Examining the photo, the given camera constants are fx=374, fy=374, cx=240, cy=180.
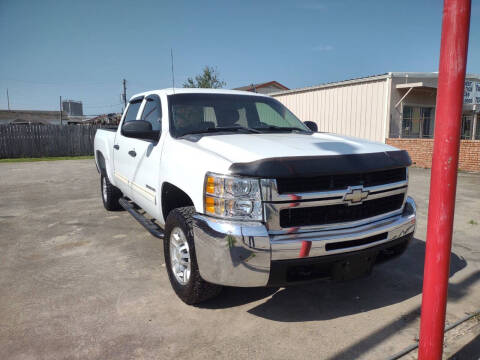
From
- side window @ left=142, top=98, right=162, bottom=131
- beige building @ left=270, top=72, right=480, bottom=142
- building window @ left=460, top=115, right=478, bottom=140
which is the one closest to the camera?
side window @ left=142, top=98, right=162, bottom=131

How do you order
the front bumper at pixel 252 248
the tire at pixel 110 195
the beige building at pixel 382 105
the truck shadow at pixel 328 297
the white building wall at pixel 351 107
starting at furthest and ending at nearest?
the white building wall at pixel 351 107 < the beige building at pixel 382 105 < the tire at pixel 110 195 < the truck shadow at pixel 328 297 < the front bumper at pixel 252 248

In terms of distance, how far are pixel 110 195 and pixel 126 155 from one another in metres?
1.74

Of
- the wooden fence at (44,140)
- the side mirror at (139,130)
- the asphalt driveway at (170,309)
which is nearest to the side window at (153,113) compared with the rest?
the side mirror at (139,130)

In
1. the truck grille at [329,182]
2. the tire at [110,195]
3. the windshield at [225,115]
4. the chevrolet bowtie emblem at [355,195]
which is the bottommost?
the tire at [110,195]

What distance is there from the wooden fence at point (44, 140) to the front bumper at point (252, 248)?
67.2ft

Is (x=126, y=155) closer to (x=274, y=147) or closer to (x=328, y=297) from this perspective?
(x=274, y=147)

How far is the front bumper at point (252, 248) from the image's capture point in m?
2.41

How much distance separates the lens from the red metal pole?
5.89 feet

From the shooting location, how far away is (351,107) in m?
16.9

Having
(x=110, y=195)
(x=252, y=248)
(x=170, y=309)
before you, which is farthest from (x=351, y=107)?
(x=252, y=248)

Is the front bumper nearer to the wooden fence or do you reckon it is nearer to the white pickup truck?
the white pickup truck

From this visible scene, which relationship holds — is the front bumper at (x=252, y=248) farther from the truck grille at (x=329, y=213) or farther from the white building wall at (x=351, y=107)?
the white building wall at (x=351, y=107)

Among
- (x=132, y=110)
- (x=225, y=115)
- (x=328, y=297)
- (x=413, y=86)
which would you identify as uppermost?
(x=413, y=86)

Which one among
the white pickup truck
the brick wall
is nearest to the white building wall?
the brick wall
